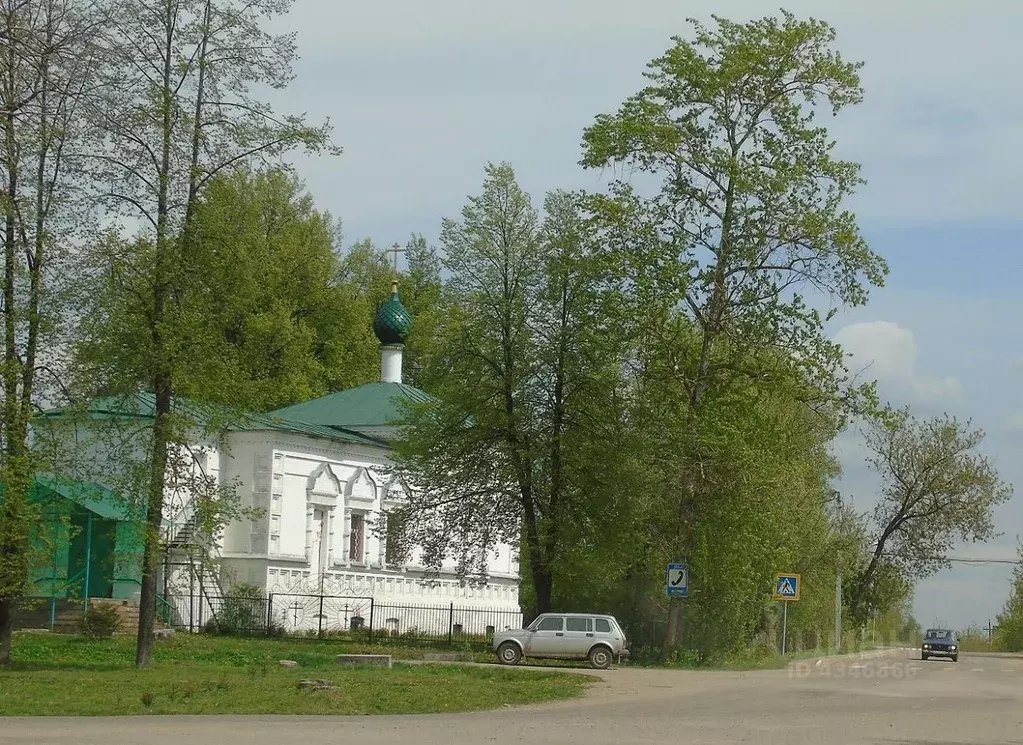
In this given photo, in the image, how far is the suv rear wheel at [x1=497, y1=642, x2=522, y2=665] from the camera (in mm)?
37312

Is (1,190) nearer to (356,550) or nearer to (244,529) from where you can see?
(244,529)

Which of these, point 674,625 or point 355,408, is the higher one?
point 355,408

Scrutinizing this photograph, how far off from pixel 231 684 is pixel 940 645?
4018 cm

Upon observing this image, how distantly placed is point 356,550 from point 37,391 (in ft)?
86.0

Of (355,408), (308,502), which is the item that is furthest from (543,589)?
(355,408)

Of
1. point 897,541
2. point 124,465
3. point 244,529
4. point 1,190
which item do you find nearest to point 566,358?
point 244,529

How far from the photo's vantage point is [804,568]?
58031 mm

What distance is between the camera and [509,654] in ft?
123

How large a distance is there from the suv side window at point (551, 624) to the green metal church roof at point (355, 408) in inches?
749

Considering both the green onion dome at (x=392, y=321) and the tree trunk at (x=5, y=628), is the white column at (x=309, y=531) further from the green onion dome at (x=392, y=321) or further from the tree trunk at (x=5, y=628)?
the tree trunk at (x=5, y=628)

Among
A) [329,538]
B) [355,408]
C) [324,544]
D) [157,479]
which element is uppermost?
[355,408]

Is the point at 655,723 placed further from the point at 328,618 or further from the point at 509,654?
the point at 328,618

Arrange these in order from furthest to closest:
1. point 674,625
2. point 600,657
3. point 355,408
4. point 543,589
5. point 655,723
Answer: point 355,408
point 543,589
point 674,625
point 600,657
point 655,723

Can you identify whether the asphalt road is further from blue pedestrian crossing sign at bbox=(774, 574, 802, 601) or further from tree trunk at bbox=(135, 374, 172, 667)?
blue pedestrian crossing sign at bbox=(774, 574, 802, 601)
